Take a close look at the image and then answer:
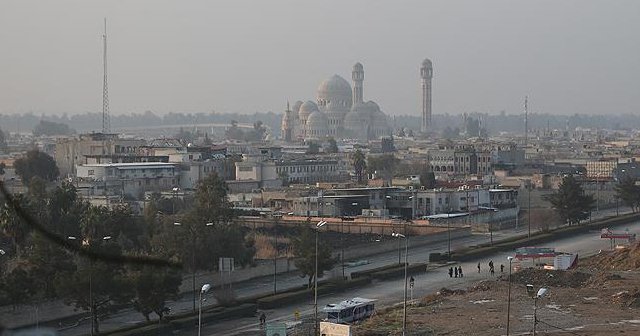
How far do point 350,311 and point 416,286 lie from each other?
3046 mm

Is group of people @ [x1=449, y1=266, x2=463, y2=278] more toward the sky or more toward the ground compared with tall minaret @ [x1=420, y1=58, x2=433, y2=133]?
more toward the ground

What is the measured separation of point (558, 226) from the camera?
2200 centimetres

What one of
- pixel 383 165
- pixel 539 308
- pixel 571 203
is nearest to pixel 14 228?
pixel 539 308

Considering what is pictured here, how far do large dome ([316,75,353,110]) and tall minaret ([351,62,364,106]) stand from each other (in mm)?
3828

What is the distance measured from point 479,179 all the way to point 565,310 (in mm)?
19386

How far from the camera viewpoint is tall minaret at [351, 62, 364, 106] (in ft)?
→ 253

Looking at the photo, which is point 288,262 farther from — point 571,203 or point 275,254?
point 571,203

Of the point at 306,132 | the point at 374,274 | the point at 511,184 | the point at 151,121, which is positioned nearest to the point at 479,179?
the point at 511,184

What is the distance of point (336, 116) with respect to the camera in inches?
2800

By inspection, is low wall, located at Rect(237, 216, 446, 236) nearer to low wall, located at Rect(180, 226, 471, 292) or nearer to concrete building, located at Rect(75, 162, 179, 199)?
low wall, located at Rect(180, 226, 471, 292)


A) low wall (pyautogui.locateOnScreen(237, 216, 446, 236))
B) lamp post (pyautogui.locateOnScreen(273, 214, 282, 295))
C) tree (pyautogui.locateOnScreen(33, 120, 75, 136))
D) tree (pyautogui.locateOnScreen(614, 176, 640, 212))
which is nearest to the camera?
lamp post (pyautogui.locateOnScreen(273, 214, 282, 295))

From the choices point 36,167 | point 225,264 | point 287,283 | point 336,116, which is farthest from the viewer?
point 336,116

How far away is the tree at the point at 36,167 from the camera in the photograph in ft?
89.7

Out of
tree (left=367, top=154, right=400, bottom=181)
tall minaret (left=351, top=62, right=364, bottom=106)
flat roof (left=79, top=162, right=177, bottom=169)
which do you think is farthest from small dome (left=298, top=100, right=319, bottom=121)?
flat roof (left=79, top=162, right=177, bottom=169)
